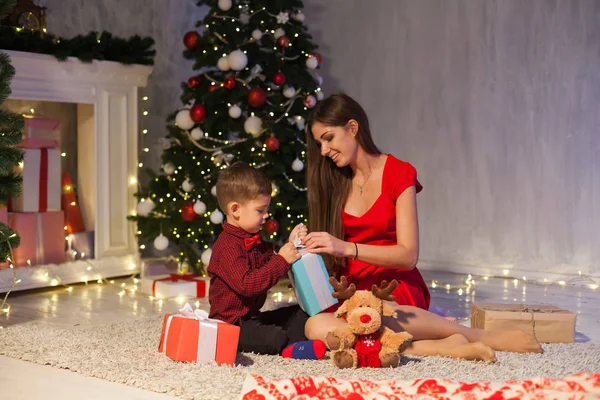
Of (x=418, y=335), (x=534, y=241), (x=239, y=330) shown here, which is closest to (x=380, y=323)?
(x=418, y=335)

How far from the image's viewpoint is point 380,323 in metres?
2.76

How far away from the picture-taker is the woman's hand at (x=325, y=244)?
2.90 meters

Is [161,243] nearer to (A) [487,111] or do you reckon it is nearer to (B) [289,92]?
(B) [289,92]

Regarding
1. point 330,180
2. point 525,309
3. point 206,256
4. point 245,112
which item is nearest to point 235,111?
point 245,112

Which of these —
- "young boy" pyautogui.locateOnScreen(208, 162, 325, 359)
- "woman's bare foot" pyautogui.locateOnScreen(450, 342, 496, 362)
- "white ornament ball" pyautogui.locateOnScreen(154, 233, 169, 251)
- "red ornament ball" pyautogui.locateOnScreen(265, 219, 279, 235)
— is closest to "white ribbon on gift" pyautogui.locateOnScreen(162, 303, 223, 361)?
"young boy" pyautogui.locateOnScreen(208, 162, 325, 359)

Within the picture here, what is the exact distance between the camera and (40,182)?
471 centimetres

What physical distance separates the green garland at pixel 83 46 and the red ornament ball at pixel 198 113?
55cm

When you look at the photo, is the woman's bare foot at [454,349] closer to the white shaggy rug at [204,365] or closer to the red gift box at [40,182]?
the white shaggy rug at [204,365]

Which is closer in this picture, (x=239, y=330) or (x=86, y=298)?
(x=239, y=330)

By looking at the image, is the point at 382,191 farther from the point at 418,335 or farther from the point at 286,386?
the point at 286,386

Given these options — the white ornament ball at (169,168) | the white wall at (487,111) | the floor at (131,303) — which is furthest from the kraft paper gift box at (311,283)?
the white wall at (487,111)

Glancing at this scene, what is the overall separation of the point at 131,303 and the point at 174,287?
25cm

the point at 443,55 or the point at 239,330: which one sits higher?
the point at 443,55

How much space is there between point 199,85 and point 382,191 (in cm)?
190
